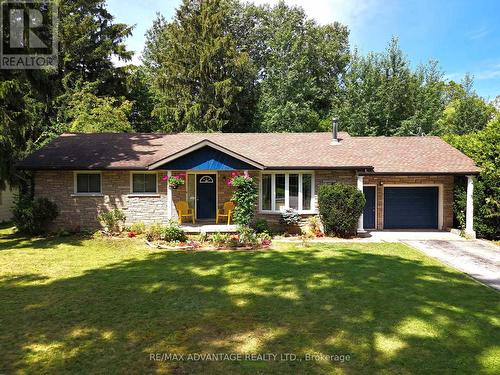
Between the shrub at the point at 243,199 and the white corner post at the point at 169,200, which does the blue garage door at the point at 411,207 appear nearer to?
the shrub at the point at 243,199

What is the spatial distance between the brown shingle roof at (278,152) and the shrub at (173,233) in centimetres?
286

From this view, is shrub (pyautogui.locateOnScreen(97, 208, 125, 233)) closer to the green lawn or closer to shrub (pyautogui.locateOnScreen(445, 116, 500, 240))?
the green lawn

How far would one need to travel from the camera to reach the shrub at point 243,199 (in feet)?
45.8

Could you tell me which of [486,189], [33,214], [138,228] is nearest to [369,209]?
[486,189]

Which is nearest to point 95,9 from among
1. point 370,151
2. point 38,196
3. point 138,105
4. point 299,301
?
point 138,105

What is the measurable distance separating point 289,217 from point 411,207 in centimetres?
618

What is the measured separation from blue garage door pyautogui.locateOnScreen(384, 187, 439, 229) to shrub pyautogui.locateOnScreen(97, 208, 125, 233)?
39.8 ft

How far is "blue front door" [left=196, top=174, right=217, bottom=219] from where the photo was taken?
16.1 m

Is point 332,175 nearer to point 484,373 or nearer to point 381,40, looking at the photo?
point 484,373

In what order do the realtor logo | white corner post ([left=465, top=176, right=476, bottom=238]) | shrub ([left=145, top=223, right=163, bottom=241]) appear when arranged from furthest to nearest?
white corner post ([left=465, top=176, right=476, bottom=238])
shrub ([left=145, top=223, right=163, bottom=241])
the realtor logo

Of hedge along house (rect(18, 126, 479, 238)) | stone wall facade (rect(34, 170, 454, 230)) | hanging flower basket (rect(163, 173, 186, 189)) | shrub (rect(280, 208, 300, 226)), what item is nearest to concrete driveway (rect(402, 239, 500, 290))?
hedge along house (rect(18, 126, 479, 238))

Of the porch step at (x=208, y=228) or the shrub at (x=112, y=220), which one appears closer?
the porch step at (x=208, y=228)

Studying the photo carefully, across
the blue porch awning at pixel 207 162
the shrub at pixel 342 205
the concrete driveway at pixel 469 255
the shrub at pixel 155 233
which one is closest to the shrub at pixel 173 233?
the shrub at pixel 155 233

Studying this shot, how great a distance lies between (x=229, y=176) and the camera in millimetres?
16031
